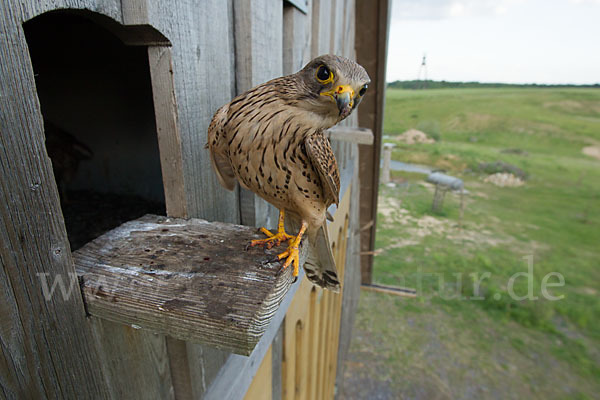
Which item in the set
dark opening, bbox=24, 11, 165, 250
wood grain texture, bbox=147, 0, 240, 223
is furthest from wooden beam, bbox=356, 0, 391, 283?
wood grain texture, bbox=147, 0, 240, 223

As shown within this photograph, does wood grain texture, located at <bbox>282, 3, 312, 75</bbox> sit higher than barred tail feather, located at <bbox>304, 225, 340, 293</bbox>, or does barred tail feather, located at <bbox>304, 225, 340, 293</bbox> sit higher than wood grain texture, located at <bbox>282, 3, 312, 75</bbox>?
wood grain texture, located at <bbox>282, 3, 312, 75</bbox>

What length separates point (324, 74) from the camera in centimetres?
80

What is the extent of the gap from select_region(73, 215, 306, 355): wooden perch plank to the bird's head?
36 centimetres

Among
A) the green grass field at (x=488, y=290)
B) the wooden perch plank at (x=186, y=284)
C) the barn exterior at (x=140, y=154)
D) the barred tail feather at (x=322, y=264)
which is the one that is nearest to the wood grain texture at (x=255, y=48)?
the barn exterior at (x=140, y=154)

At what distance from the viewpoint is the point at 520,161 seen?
1773 centimetres

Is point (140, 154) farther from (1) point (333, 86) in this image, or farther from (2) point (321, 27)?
(1) point (333, 86)

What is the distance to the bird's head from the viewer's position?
77 cm

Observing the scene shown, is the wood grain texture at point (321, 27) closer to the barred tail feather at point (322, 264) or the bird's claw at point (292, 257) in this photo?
the barred tail feather at point (322, 264)

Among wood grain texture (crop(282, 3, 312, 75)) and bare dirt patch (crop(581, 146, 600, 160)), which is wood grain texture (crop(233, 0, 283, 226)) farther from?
bare dirt patch (crop(581, 146, 600, 160))

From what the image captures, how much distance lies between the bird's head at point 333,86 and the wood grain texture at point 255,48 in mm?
328

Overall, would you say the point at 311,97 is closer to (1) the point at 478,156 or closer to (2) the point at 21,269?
(2) the point at 21,269

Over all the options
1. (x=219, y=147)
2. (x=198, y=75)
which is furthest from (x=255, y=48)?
(x=219, y=147)

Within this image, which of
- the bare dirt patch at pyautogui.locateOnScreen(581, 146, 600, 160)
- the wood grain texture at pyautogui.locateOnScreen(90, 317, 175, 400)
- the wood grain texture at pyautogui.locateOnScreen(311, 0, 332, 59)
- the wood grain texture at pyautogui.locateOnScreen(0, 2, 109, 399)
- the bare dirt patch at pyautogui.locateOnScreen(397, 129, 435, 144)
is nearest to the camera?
the wood grain texture at pyautogui.locateOnScreen(0, 2, 109, 399)

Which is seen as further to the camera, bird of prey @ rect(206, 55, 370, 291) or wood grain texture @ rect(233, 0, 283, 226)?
wood grain texture @ rect(233, 0, 283, 226)
